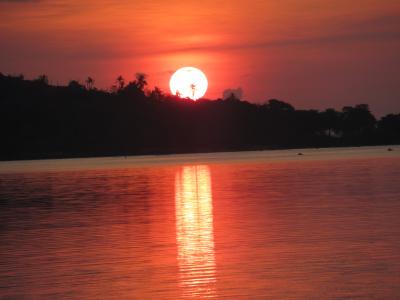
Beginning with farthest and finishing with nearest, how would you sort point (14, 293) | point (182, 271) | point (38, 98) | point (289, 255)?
point (38, 98)
point (289, 255)
point (182, 271)
point (14, 293)

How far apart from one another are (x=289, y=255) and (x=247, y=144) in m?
181

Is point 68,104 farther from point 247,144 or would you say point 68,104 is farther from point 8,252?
point 8,252

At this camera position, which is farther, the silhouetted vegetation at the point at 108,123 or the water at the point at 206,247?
the silhouetted vegetation at the point at 108,123

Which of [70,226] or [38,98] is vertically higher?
[38,98]

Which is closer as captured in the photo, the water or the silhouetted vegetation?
the water

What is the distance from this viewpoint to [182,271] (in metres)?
16.0

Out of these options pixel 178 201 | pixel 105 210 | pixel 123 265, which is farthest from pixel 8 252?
pixel 178 201

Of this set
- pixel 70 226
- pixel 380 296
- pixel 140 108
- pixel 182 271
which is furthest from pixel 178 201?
pixel 140 108

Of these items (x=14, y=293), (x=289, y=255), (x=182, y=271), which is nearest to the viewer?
(x=14, y=293)

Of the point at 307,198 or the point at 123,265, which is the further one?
the point at 307,198

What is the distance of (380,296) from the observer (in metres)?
13.2

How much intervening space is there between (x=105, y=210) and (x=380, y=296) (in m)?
17.2

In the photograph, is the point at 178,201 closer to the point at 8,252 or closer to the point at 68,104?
the point at 8,252

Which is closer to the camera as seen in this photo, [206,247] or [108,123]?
[206,247]
